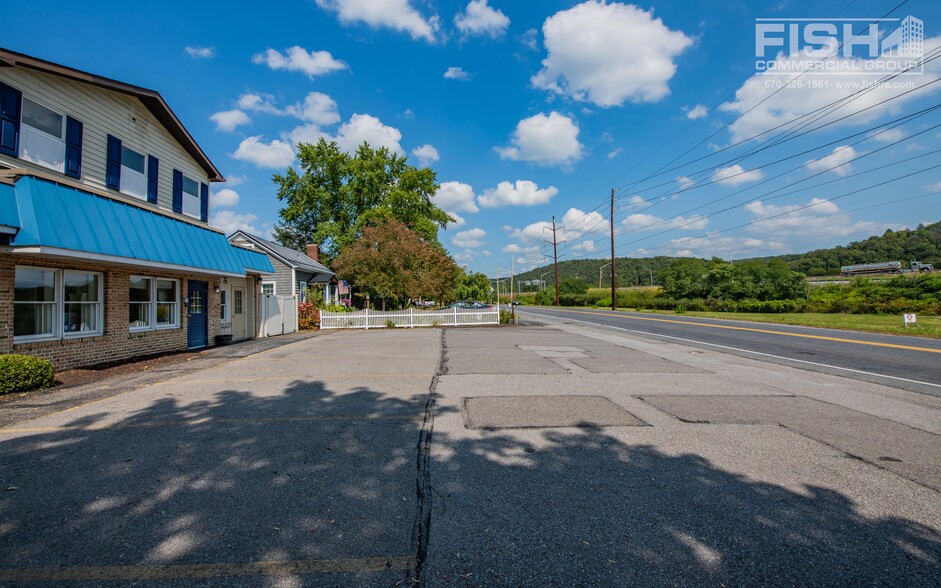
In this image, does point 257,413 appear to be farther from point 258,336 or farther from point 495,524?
point 258,336

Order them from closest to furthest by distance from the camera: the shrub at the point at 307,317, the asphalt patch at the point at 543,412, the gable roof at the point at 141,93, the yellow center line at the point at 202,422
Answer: the yellow center line at the point at 202,422
the asphalt patch at the point at 543,412
the gable roof at the point at 141,93
the shrub at the point at 307,317

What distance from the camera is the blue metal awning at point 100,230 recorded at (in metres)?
7.33

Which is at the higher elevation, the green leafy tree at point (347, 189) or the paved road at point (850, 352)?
the green leafy tree at point (347, 189)

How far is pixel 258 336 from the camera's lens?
1808cm

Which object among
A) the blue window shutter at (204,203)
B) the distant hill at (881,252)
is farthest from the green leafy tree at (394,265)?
the distant hill at (881,252)

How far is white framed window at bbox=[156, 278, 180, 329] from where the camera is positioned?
470 inches

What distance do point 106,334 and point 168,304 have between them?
2.49 metres

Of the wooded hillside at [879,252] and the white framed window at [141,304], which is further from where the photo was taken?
the wooded hillside at [879,252]

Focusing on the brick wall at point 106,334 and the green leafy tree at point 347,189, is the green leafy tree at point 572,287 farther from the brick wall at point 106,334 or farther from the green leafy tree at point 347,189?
the brick wall at point 106,334

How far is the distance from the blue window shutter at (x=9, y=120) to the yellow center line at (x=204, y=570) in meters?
10.1

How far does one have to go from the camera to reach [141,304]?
1127 centimetres

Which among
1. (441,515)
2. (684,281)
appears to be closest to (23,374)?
(441,515)

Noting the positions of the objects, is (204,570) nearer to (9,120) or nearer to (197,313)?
(9,120)

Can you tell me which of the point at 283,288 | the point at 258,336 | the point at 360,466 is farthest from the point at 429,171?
the point at 360,466
